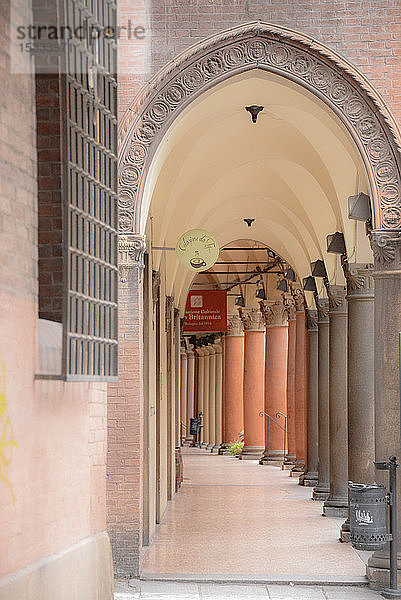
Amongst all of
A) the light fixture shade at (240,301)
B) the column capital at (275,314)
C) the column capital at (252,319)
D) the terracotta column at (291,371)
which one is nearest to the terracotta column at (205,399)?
the column capital at (252,319)

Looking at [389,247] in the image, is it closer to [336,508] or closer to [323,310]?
[336,508]

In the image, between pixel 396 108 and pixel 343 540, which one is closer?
pixel 396 108

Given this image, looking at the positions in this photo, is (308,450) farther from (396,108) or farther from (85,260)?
(85,260)

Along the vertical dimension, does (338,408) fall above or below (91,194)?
below

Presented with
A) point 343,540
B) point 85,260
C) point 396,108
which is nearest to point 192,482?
point 343,540

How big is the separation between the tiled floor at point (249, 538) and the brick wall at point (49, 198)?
4.07 meters

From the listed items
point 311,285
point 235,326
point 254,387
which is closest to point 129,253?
point 311,285

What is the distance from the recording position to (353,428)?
494 inches

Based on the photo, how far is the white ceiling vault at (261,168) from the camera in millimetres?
10656

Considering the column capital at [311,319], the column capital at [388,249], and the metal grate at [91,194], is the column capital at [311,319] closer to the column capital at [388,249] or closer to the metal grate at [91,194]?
the column capital at [388,249]

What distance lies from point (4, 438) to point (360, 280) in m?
7.53

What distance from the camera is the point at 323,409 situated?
16719 mm

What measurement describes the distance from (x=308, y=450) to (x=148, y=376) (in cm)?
796

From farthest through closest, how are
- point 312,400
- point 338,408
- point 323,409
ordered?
point 312,400
point 323,409
point 338,408
